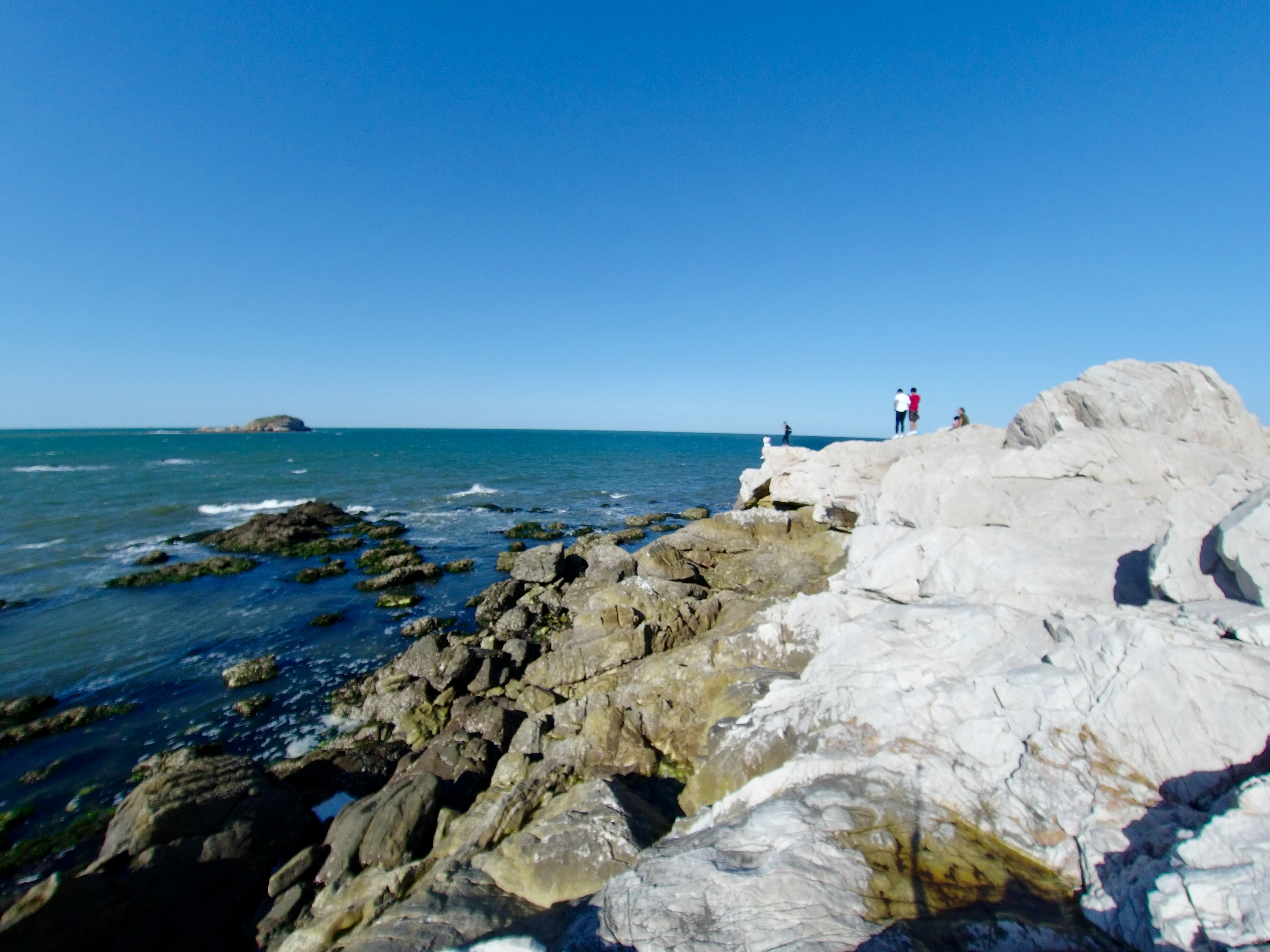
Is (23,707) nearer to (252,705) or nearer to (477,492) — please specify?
(252,705)

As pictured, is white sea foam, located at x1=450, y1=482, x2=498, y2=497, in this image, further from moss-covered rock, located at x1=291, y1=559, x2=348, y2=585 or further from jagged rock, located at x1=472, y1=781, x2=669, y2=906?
jagged rock, located at x1=472, y1=781, x2=669, y2=906

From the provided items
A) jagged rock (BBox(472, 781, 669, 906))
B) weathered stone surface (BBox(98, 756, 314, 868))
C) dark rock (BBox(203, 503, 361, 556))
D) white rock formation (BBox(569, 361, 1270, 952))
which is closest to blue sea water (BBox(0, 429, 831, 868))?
dark rock (BBox(203, 503, 361, 556))

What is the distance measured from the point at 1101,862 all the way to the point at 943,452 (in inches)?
435

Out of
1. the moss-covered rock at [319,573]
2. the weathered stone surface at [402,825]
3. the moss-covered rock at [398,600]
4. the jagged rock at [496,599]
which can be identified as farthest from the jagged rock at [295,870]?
the moss-covered rock at [319,573]

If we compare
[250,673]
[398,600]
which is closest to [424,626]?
[398,600]

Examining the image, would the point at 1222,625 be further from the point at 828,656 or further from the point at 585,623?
the point at 585,623

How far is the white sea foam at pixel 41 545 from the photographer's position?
3158 cm

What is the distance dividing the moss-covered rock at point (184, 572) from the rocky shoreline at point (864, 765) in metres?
13.9

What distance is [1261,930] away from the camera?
3953 mm

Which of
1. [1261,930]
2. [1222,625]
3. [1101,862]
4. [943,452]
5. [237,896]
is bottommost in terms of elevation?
[237,896]

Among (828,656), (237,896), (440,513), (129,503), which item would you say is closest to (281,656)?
(237,896)

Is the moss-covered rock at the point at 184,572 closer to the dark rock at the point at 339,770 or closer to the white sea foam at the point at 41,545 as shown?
the white sea foam at the point at 41,545

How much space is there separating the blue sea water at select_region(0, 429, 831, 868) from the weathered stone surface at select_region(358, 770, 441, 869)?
5143 millimetres

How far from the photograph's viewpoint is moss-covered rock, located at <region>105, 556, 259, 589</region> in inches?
982
